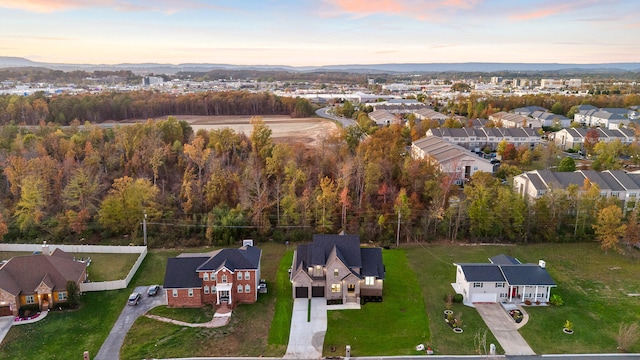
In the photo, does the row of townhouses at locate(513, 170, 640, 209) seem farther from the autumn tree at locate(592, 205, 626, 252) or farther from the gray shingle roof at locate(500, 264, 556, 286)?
the gray shingle roof at locate(500, 264, 556, 286)

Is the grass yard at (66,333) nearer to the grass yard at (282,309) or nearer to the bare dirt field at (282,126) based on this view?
the grass yard at (282,309)

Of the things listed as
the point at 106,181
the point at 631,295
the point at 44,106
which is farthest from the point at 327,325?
the point at 44,106

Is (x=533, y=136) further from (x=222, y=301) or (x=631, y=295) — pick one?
(x=222, y=301)

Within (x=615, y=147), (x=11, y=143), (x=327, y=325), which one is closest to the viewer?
(x=327, y=325)

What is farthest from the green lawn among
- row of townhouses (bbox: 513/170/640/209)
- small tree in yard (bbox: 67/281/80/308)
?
row of townhouses (bbox: 513/170/640/209)

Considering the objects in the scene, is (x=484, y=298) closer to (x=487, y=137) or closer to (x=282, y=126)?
(x=487, y=137)

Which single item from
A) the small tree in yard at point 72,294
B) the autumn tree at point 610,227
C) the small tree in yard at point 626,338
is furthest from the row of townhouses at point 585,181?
the small tree in yard at point 72,294
